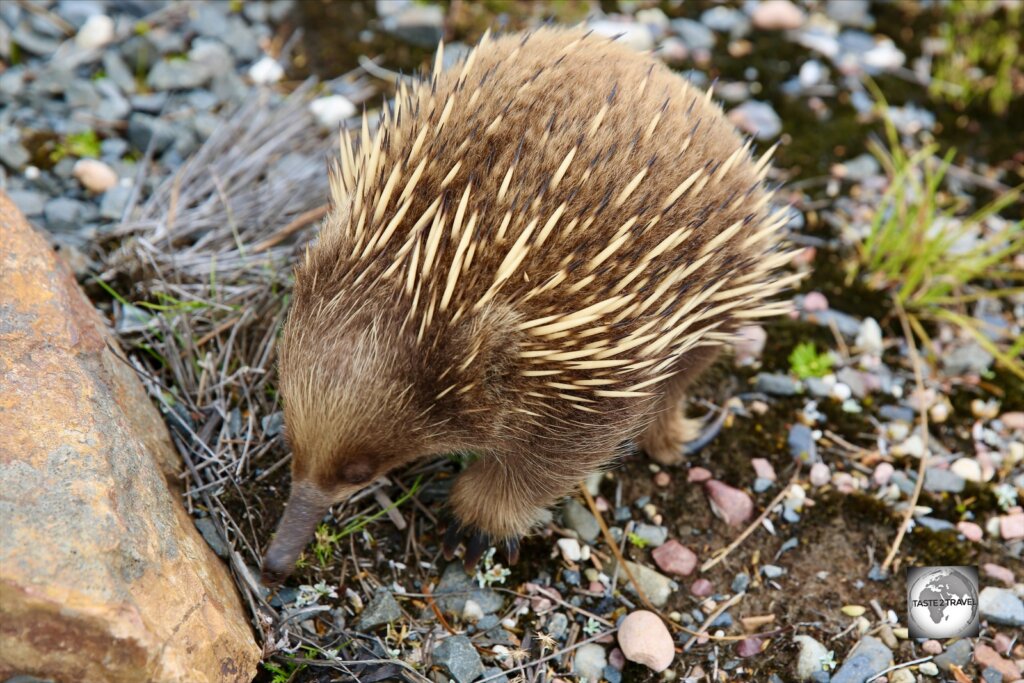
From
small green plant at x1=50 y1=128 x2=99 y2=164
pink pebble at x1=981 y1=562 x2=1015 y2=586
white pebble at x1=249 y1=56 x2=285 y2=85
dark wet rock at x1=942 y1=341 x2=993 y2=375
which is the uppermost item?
white pebble at x1=249 y1=56 x2=285 y2=85

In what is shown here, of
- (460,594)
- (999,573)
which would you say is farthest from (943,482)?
(460,594)

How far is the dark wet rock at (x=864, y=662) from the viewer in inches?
112

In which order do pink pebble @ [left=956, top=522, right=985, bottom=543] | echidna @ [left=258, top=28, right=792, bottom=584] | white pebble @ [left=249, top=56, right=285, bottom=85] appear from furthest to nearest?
white pebble @ [left=249, top=56, right=285, bottom=85] < pink pebble @ [left=956, top=522, right=985, bottom=543] < echidna @ [left=258, top=28, right=792, bottom=584]

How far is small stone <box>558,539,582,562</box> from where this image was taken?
10.1 ft

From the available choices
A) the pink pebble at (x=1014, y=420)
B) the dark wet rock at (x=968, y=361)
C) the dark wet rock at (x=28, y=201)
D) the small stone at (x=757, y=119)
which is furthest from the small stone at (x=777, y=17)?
the dark wet rock at (x=28, y=201)

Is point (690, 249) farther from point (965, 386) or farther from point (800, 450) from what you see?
point (965, 386)

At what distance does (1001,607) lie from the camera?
301 centimetres

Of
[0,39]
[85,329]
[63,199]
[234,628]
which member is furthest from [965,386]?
[0,39]

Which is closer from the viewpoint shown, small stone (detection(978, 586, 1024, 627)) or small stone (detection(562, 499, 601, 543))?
small stone (detection(978, 586, 1024, 627))

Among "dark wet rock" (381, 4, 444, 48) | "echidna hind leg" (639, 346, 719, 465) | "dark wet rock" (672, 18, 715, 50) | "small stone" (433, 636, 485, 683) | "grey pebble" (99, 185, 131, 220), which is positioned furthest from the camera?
"dark wet rock" (672, 18, 715, 50)

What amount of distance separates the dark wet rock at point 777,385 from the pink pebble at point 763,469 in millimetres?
321

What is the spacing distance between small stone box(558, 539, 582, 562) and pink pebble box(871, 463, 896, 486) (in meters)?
1.12

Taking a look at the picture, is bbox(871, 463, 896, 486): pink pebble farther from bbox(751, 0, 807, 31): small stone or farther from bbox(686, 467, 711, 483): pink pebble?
bbox(751, 0, 807, 31): small stone

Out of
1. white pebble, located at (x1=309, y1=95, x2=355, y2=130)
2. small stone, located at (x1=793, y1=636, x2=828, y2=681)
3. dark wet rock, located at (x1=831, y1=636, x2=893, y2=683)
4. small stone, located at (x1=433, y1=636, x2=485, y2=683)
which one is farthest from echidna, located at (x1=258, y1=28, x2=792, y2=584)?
white pebble, located at (x1=309, y1=95, x2=355, y2=130)
